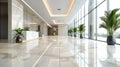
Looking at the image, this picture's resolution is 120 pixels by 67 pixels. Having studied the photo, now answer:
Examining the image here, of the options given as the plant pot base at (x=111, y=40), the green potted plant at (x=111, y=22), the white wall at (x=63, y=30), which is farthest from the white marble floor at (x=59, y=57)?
the white wall at (x=63, y=30)

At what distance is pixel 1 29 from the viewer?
1616cm

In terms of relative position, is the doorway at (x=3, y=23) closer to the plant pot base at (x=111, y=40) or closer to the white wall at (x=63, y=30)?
the plant pot base at (x=111, y=40)

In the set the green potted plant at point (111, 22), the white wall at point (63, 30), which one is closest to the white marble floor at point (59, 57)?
the green potted plant at point (111, 22)

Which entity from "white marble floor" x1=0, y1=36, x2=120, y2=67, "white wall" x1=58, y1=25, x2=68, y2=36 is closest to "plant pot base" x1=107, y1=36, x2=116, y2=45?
"white marble floor" x1=0, y1=36, x2=120, y2=67

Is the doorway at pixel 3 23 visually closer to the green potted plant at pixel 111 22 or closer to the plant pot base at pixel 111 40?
the green potted plant at pixel 111 22

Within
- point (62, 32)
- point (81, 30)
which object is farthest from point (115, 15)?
point (62, 32)

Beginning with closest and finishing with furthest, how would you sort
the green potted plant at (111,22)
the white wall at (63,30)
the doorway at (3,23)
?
the green potted plant at (111,22) → the doorway at (3,23) → the white wall at (63,30)

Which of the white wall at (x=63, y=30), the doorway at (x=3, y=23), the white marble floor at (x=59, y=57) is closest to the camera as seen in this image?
the white marble floor at (x=59, y=57)

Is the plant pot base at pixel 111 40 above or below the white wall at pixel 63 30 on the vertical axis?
below

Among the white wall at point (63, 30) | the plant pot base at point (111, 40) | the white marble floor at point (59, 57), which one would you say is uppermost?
the white wall at point (63, 30)

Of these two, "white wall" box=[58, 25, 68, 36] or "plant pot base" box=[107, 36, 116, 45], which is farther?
"white wall" box=[58, 25, 68, 36]

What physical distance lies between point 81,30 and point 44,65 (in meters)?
16.7

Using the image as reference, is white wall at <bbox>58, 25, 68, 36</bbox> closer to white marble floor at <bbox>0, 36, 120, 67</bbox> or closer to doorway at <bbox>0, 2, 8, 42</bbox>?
doorway at <bbox>0, 2, 8, 42</bbox>

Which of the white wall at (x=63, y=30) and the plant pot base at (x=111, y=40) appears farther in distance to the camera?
the white wall at (x=63, y=30)
